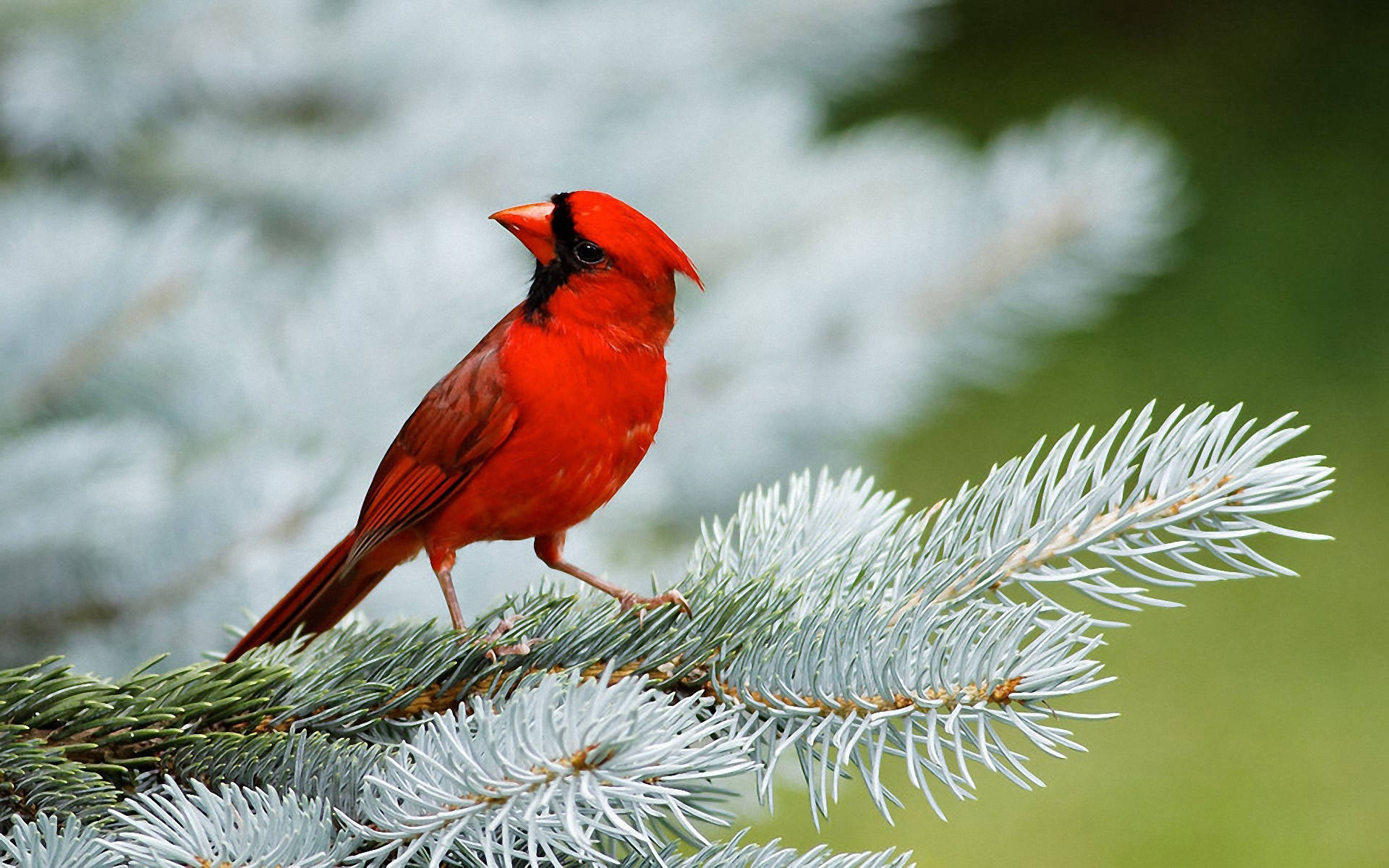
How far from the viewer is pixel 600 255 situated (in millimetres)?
1243

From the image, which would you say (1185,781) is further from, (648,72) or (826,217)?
(648,72)

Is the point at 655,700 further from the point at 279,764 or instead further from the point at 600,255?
the point at 600,255

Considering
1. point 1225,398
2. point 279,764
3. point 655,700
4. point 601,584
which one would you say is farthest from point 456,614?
point 1225,398

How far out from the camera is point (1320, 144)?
7.88 m

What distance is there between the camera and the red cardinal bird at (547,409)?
1.21 m

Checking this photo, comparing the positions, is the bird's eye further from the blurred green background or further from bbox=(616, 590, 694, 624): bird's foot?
the blurred green background

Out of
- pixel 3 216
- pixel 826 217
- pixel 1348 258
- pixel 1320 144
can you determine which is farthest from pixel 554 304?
pixel 1320 144

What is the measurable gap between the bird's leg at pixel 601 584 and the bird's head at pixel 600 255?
0.24 m

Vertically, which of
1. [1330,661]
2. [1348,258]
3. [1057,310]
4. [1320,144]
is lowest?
[1330,661]

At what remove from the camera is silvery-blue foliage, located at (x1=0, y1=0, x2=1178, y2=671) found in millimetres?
1603

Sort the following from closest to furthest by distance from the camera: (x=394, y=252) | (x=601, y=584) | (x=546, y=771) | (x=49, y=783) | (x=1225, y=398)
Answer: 1. (x=546, y=771)
2. (x=49, y=783)
3. (x=601, y=584)
4. (x=394, y=252)
5. (x=1225, y=398)

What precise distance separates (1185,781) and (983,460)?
2.03 meters

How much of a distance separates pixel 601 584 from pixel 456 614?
0.46 feet

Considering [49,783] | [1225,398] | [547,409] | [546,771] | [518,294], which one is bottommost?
[546,771]
